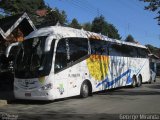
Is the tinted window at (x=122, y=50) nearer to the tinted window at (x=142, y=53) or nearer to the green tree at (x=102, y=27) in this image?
the tinted window at (x=142, y=53)

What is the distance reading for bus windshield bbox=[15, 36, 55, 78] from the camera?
16.8m

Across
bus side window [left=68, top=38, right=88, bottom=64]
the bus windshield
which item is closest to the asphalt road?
the bus windshield

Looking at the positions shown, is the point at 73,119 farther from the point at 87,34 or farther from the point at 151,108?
the point at 87,34

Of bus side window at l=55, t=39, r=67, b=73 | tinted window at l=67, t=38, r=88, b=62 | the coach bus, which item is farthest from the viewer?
tinted window at l=67, t=38, r=88, b=62

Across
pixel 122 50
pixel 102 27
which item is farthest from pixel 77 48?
pixel 102 27

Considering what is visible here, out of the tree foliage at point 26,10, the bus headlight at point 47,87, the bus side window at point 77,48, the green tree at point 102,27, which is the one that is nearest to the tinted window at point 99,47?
the bus side window at point 77,48

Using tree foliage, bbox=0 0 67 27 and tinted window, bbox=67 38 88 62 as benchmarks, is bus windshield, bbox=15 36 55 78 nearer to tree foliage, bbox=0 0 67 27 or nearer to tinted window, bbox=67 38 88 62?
tinted window, bbox=67 38 88 62

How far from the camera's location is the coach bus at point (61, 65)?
1680 centimetres

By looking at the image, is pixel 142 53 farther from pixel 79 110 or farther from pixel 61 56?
pixel 79 110

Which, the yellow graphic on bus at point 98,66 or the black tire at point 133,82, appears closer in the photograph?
the yellow graphic on bus at point 98,66

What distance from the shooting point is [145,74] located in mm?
30016

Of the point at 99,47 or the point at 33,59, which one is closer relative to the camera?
the point at 33,59

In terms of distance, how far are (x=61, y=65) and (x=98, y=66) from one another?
4.05 meters

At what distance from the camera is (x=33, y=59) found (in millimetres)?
17125
